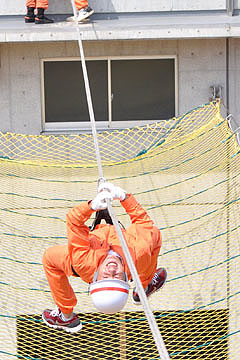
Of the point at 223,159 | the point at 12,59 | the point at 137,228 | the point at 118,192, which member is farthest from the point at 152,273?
the point at 12,59

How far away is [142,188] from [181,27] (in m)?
1.56

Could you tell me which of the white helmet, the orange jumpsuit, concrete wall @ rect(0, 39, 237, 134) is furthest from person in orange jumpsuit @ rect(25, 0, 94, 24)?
the white helmet

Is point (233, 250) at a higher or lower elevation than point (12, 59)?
Result: lower

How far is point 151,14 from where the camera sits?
24.4ft

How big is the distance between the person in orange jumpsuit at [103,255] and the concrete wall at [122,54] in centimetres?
315

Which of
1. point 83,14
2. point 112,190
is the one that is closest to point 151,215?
point 83,14

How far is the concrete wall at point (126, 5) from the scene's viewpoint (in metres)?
7.36

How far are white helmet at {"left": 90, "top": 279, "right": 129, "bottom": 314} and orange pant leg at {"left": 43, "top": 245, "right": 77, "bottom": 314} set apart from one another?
311mm

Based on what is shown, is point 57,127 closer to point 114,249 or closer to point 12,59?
point 12,59

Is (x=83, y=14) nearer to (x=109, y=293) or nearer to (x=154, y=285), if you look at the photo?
(x=154, y=285)

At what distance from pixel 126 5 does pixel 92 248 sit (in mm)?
3835

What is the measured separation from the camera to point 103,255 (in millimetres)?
4117

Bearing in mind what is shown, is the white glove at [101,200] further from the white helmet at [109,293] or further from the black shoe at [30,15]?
the black shoe at [30,15]

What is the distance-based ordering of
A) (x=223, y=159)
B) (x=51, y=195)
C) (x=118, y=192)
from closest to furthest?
(x=118, y=192)
(x=223, y=159)
(x=51, y=195)
